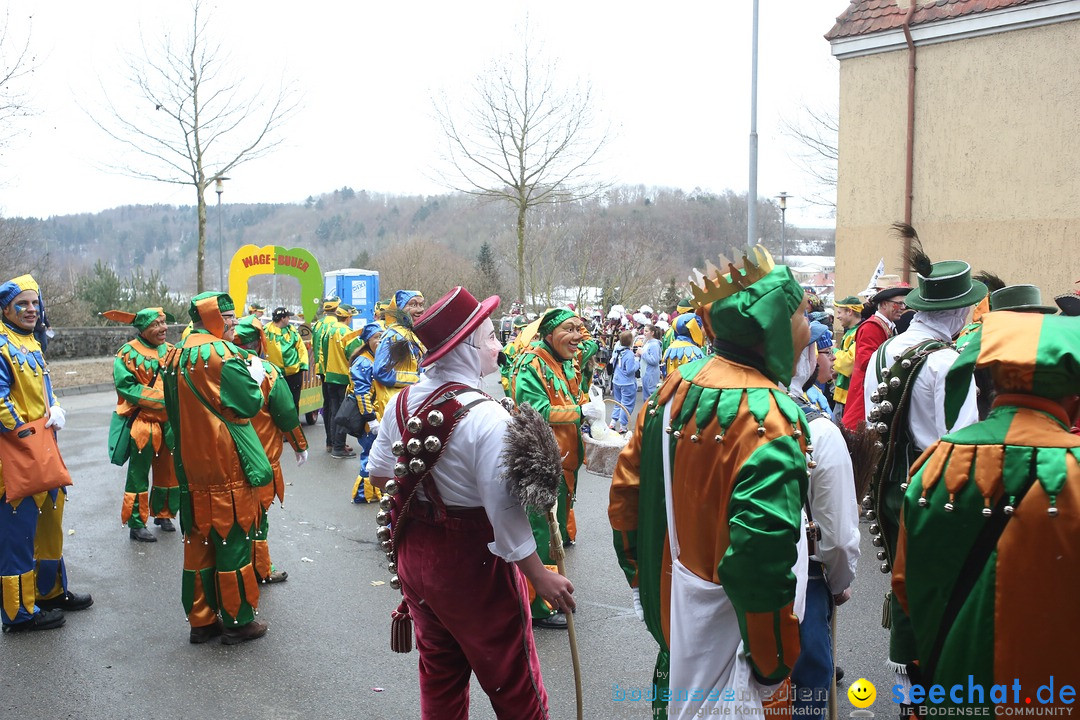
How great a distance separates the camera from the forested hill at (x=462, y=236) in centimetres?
4412

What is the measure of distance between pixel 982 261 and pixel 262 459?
498 inches

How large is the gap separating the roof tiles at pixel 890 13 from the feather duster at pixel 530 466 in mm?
13638

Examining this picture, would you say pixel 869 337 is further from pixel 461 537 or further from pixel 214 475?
pixel 214 475

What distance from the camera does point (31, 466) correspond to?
5461 millimetres

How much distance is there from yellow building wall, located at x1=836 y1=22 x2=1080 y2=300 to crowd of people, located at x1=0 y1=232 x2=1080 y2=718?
869 centimetres

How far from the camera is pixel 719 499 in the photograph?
2.74 metres

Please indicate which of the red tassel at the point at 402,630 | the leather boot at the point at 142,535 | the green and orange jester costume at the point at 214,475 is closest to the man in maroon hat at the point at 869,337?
the red tassel at the point at 402,630

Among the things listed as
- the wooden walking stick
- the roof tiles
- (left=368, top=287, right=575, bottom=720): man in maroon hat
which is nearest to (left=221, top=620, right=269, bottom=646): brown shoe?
(left=368, top=287, right=575, bottom=720): man in maroon hat

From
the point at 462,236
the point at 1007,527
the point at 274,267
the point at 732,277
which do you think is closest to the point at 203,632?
the point at 732,277

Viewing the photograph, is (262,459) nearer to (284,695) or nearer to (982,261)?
(284,695)

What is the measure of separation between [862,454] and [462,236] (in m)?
77.4

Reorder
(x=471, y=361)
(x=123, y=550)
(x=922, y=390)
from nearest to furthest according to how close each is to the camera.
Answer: (x=471, y=361)
(x=922, y=390)
(x=123, y=550)

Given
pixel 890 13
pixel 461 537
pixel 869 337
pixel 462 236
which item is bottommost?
pixel 461 537

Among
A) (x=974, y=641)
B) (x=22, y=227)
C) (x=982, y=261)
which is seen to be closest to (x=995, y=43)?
(x=982, y=261)
